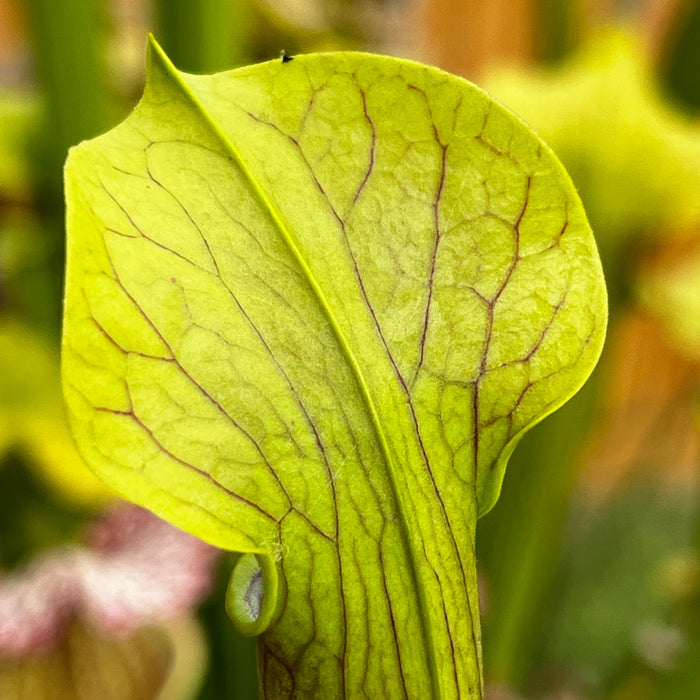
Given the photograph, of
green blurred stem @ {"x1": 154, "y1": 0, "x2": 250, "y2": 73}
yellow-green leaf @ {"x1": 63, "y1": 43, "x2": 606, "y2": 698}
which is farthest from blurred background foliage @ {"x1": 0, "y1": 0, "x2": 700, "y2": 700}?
yellow-green leaf @ {"x1": 63, "y1": 43, "x2": 606, "y2": 698}

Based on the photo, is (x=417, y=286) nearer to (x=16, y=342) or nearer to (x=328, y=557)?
(x=328, y=557)

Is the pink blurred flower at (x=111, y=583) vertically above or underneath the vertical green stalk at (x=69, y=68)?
underneath

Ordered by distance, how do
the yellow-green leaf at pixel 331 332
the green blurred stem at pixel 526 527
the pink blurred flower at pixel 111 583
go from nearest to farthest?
the yellow-green leaf at pixel 331 332, the pink blurred flower at pixel 111 583, the green blurred stem at pixel 526 527

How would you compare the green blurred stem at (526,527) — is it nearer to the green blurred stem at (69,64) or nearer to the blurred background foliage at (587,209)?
the blurred background foliage at (587,209)

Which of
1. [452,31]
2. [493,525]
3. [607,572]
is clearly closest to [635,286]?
[493,525]

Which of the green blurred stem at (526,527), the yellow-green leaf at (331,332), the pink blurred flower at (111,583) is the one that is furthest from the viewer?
the green blurred stem at (526,527)

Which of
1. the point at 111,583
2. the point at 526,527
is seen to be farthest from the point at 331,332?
the point at 526,527

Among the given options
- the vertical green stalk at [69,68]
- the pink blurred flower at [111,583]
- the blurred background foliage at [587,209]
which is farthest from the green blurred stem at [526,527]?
the vertical green stalk at [69,68]
